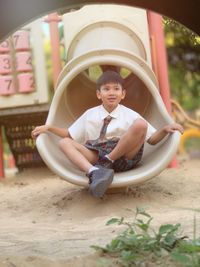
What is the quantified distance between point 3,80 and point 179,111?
6.61ft

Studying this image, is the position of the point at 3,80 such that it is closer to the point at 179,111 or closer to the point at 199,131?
the point at 179,111

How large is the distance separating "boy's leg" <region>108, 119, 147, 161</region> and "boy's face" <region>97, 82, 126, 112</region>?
0.29 m

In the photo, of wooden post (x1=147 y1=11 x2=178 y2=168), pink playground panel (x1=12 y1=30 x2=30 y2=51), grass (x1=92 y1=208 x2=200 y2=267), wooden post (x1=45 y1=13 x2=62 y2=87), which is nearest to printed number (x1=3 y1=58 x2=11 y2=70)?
pink playground panel (x1=12 y1=30 x2=30 y2=51)

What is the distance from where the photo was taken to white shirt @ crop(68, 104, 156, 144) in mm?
3227

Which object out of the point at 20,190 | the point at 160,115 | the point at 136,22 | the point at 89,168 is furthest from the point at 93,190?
the point at 136,22

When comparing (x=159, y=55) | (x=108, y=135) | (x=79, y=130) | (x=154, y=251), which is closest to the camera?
(x=154, y=251)

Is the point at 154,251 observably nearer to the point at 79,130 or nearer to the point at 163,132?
the point at 163,132

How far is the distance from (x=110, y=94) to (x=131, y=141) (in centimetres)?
38

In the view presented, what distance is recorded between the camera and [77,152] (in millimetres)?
3131

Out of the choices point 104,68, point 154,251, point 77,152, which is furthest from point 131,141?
point 154,251

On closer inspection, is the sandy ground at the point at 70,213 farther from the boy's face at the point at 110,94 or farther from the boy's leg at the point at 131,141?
the boy's face at the point at 110,94

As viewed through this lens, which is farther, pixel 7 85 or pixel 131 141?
pixel 7 85

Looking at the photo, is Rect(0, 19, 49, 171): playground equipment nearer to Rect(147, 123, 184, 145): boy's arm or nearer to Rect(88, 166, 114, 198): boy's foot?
Rect(147, 123, 184, 145): boy's arm

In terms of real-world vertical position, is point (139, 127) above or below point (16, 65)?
below
